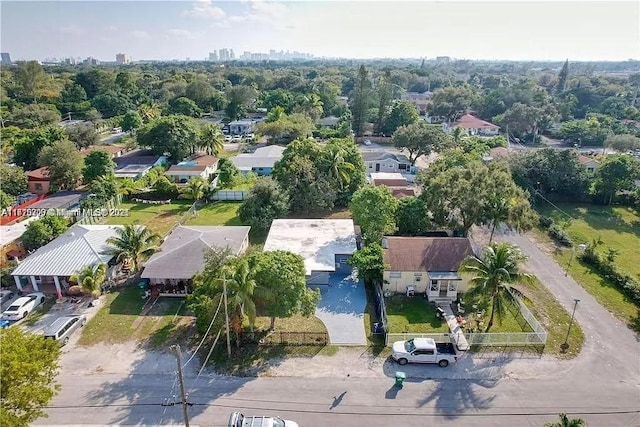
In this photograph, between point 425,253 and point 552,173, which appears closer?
point 425,253

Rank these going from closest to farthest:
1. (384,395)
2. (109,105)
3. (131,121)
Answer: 1. (384,395)
2. (131,121)
3. (109,105)

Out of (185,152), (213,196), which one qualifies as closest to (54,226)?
(213,196)

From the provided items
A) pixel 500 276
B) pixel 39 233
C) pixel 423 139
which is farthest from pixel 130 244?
pixel 423 139

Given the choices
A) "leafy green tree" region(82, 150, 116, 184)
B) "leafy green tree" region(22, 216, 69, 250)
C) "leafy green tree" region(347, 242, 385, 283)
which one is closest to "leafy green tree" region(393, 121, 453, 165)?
"leafy green tree" region(347, 242, 385, 283)

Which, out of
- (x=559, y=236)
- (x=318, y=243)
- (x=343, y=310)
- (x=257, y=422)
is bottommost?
(x=343, y=310)

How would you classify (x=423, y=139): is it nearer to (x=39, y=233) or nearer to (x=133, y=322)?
(x=133, y=322)

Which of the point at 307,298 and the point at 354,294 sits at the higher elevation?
the point at 307,298

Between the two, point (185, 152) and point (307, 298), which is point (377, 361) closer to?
point (307, 298)
